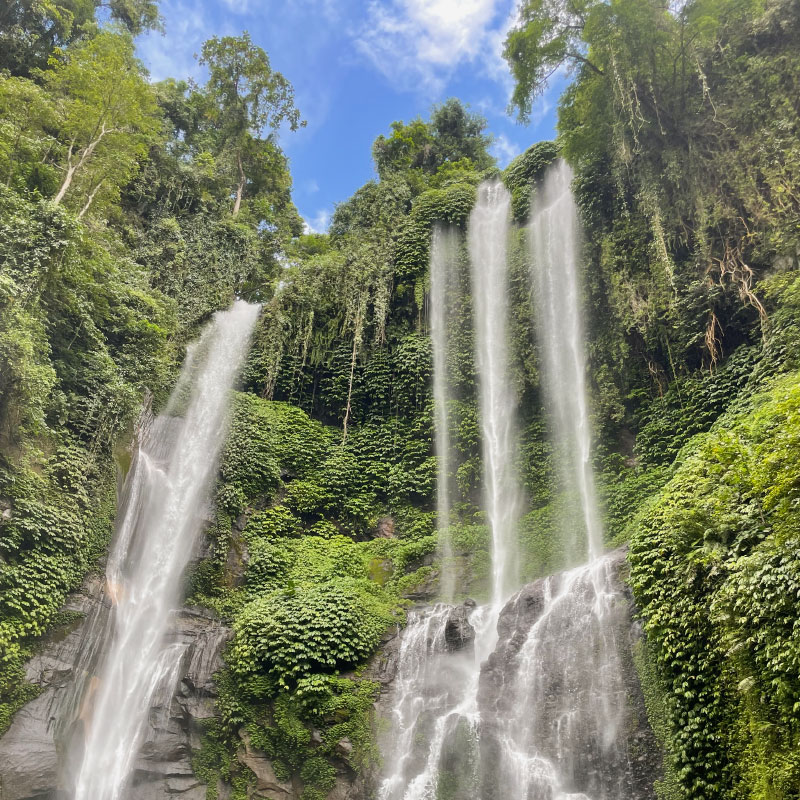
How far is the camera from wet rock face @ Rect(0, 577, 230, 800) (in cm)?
883

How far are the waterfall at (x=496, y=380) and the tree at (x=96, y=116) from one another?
10.9 meters

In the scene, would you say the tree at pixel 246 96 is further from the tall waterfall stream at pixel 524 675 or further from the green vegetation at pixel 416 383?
the tall waterfall stream at pixel 524 675

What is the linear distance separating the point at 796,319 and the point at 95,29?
23.8m

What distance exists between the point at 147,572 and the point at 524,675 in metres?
8.55

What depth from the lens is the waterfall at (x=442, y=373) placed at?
43.6ft

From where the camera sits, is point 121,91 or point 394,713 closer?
point 394,713

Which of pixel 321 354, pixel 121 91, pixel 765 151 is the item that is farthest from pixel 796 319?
pixel 121 91

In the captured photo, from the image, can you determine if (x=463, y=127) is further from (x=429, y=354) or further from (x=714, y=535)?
(x=714, y=535)

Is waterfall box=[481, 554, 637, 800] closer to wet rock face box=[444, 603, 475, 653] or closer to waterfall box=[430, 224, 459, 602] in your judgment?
wet rock face box=[444, 603, 475, 653]

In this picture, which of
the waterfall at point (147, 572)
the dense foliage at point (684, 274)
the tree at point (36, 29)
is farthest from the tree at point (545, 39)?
the tree at point (36, 29)

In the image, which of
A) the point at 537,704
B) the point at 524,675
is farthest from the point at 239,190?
the point at 537,704

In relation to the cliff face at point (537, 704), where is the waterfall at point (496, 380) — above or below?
above

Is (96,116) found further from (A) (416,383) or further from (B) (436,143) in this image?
(B) (436,143)

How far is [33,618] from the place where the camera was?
9836 millimetres
